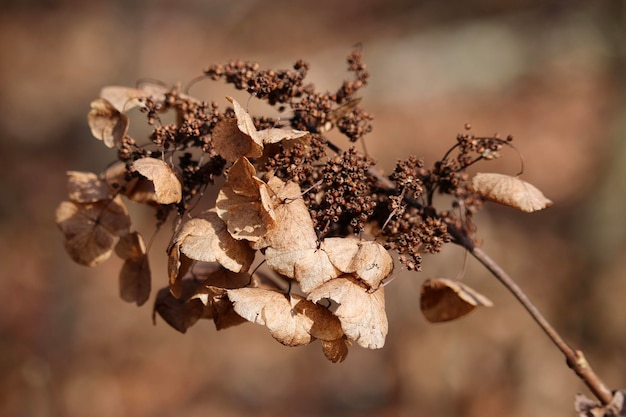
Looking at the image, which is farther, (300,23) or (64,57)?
(300,23)

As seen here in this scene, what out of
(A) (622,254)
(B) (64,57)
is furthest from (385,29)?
(A) (622,254)

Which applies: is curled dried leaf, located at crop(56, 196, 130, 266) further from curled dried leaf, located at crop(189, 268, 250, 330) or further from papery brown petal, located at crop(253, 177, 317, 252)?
papery brown petal, located at crop(253, 177, 317, 252)

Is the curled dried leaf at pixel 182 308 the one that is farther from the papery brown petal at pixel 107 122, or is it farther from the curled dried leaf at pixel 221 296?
the papery brown petal at pixel 107 122

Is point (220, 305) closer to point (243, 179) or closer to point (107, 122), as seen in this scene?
Result: point (243, 179)

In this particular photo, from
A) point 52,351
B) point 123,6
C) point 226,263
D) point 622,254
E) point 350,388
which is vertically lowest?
point 52,351

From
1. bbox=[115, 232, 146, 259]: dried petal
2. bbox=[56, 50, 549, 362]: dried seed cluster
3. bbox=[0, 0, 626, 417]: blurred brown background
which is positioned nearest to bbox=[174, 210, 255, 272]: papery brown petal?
bbox=[56, 50, 549, 362]: dried seed cluster

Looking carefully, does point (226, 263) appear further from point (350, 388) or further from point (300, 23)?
point (300, 23)
